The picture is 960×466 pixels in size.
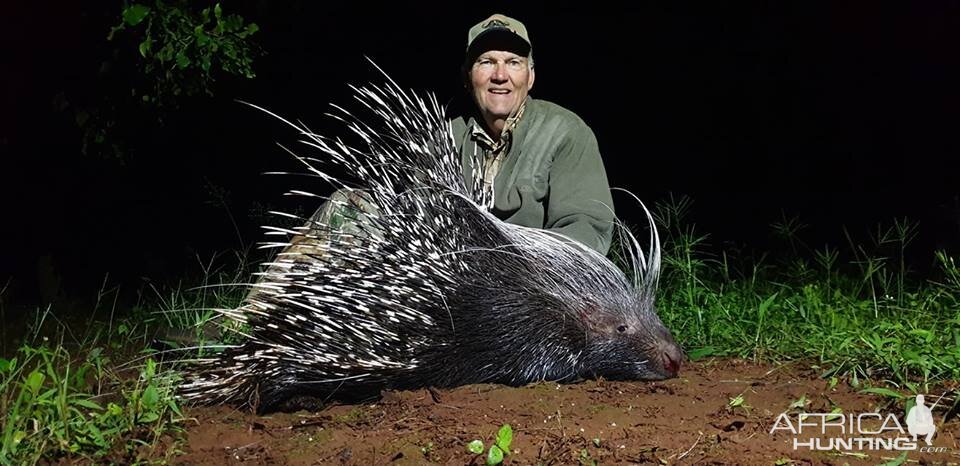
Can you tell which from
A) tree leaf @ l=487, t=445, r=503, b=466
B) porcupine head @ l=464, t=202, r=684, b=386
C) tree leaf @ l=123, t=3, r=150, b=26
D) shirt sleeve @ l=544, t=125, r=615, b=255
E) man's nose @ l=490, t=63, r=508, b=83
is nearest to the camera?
tree leaf @ l=487, t=445, r=503, b=466

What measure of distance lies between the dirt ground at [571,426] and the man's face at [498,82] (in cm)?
104

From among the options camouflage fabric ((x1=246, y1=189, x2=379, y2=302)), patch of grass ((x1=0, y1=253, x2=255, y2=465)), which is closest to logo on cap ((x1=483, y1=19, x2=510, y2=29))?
camouflage fabric ((x1=246, y1=189, x2=379, y2=302))

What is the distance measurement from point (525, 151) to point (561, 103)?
10.6 ft

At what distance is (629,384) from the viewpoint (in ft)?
9.82

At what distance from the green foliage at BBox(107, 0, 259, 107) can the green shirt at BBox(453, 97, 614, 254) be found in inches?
44.7

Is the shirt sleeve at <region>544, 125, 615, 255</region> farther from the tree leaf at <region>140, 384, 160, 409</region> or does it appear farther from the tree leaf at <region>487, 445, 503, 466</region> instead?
the tree leaf at <region>140, 384, 160, 409</region>

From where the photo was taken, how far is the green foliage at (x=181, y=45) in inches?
145

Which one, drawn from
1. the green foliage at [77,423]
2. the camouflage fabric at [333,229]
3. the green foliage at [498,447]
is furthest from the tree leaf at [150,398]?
the green foliage at [498,447]

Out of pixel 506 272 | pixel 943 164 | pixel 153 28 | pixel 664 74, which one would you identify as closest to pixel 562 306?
pixel 506 272

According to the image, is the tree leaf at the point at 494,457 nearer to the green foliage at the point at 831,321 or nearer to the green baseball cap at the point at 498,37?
the green foliage at the point at 831,321

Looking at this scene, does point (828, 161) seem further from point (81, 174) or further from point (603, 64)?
point (81, 174)

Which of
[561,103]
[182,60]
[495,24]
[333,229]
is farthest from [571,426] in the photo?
[561,103]

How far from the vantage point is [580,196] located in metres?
3.34

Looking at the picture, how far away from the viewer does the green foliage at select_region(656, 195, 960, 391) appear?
290 cm
